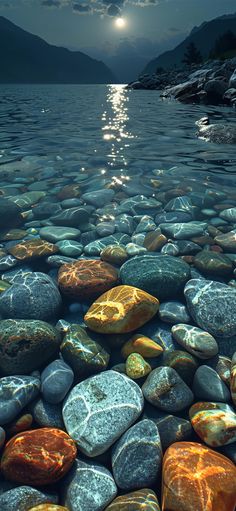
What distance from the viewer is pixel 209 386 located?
10.6 ft

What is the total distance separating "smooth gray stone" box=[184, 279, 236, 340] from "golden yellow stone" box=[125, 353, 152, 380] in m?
0.88

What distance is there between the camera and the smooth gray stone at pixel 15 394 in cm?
302

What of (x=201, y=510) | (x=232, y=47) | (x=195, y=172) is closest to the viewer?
(x=201, y=510)

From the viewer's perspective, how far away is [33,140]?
1400cm

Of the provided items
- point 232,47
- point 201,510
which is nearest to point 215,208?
point 201,510

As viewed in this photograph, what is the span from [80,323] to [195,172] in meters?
6.62

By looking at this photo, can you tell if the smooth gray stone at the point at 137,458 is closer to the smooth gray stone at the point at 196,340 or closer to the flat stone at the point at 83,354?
the flat stone at the point at 83,354

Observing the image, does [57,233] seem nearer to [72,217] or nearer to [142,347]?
[72,217]

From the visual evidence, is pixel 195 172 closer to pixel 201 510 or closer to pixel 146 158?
pixel 146 158

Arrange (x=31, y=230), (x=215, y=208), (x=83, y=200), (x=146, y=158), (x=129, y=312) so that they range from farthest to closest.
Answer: (x=146, y=158) < (x=83, y=200) < (x=215, y=208) < (x=31, y=230) < (x=129, y=312)

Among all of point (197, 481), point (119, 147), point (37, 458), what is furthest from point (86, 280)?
point (119, 147)

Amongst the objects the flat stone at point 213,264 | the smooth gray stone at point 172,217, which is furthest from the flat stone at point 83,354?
the smooth gray stone at point 172,217

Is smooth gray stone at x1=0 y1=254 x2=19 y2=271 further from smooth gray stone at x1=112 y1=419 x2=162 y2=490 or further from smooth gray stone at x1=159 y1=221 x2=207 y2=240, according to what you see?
smooth gray stone at x1=112 y1=419 x2=162 y2=490

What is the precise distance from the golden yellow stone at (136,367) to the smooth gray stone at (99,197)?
4354mm
